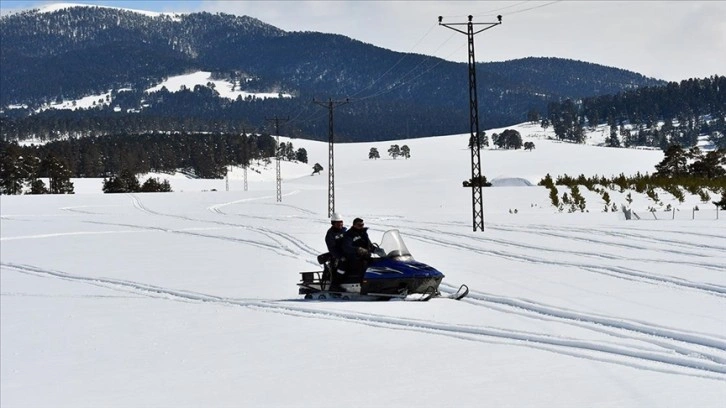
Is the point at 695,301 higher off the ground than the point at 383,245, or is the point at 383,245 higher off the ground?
the point at 383,245

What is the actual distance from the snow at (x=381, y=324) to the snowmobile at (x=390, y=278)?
1.36 ft

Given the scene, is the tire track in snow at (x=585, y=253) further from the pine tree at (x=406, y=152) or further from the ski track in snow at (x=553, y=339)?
the pine tree at (x=406, y=152)

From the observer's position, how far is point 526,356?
1073 cm

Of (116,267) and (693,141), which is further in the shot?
(693,141)

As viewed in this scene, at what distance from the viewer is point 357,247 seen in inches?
646

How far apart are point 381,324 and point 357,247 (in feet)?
9.98

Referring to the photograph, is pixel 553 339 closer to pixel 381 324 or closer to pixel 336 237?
pixel 381 324

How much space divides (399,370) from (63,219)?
48.5 m

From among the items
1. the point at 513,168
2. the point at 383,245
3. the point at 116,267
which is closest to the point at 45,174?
the point at 513,168

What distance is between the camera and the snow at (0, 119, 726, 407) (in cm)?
955

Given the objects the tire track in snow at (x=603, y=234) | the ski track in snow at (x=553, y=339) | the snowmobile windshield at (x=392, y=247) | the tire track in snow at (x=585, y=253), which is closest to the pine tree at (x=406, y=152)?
the tire track in snow at (x=603, y=234)

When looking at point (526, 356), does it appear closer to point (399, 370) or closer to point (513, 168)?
point (399, 370)

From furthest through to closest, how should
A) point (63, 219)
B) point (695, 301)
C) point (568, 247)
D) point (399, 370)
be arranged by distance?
point (63, 219) < point (568, 247) < point (695, 301) < point (399, 370)

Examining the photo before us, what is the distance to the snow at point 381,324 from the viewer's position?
955 cm
